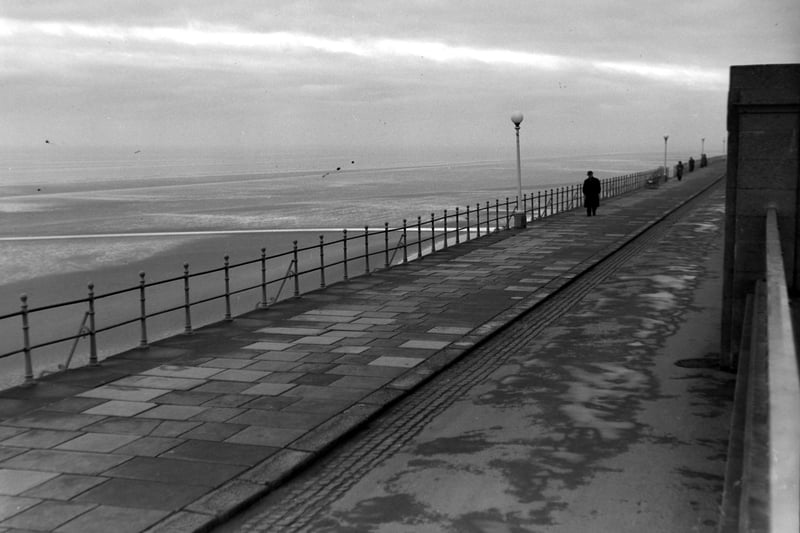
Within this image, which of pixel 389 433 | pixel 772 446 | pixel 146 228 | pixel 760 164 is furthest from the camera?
pixel 146 228

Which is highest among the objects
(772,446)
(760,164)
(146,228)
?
(760,164)

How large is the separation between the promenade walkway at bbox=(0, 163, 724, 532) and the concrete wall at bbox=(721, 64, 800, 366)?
3654 millimetres

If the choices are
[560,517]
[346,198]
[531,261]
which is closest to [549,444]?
[560,517]

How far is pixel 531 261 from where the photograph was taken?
21.2 metres

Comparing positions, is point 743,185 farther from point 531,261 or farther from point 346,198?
point 346,198

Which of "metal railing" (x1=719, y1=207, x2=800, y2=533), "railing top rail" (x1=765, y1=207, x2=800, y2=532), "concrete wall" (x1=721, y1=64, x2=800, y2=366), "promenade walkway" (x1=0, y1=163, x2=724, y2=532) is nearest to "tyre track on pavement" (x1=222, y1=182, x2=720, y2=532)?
"promenade walkway" (x1=0, y1=163, x2=724, y2=532)

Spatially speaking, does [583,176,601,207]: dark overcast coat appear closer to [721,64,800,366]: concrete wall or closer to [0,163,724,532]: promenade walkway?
[0,163,724,532]: promenade walkway

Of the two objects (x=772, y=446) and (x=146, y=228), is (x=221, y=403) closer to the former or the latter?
(x=772, y=446)

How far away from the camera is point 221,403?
9148 millimetres

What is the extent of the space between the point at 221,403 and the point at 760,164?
617 centimetres

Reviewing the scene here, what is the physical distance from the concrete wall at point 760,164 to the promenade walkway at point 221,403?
3654 mm

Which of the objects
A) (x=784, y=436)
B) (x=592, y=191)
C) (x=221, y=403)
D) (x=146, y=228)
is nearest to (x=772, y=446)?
(x=784, y=436)

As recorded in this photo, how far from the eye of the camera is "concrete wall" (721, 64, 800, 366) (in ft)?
31.2

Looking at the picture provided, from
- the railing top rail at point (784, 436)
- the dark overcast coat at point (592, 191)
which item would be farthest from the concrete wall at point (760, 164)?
the dark overcast coat at point (592, 191)
